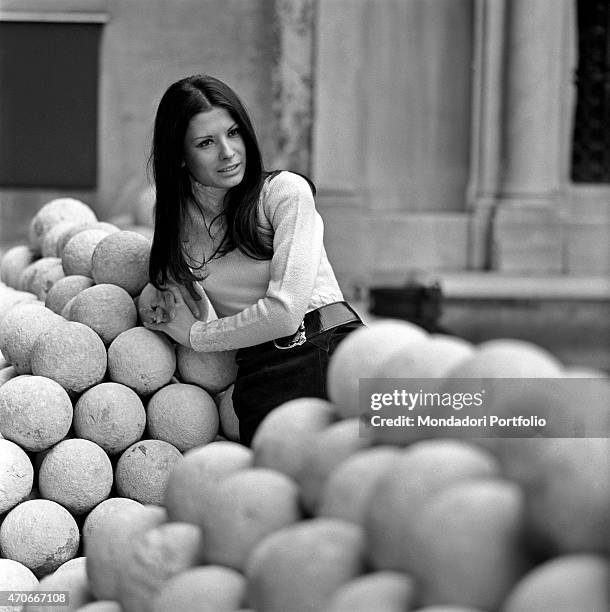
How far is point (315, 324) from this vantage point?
2.49 m

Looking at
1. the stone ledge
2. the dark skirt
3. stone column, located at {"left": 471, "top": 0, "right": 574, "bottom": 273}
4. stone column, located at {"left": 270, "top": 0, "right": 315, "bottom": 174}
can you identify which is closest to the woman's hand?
the dark skirt

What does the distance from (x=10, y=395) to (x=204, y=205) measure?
2.10 feet

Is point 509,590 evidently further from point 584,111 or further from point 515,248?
point 584,111

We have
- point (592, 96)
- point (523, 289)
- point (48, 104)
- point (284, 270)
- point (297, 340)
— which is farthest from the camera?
point (592, 96)

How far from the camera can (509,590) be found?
1.06m

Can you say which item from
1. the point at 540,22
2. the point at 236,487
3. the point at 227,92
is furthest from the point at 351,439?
the point at 540,22

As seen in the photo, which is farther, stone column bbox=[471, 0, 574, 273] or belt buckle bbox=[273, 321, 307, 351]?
stone column bbox=[471, 0, 574, 273]

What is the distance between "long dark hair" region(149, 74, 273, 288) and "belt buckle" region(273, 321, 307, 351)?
0.61ft

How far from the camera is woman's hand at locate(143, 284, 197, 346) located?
2609mm

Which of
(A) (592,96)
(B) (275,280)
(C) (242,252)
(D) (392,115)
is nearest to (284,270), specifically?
(B) (275,280)

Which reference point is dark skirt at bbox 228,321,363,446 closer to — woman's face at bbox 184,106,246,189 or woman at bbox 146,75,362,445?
woman at bbox 146,75,362,445

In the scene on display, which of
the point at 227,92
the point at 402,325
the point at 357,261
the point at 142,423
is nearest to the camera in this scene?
the point at 402,325

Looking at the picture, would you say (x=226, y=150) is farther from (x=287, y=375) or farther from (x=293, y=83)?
(x=293, y=83)

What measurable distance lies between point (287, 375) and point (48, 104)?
629 centimetres
